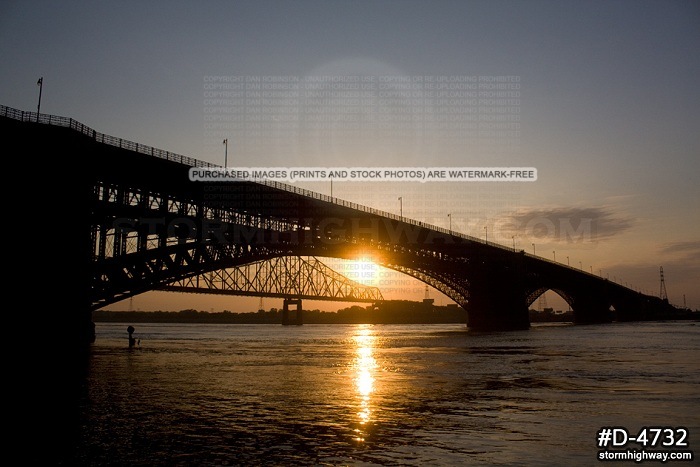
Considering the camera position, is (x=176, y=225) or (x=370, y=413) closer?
(x=370, y=413)

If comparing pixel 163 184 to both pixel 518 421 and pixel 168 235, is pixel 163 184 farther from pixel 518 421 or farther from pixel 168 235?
pixel 518 421

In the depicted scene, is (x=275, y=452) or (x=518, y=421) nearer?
(x=275, y=452)

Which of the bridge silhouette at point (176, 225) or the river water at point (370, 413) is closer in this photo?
the river water at point (370, 413)

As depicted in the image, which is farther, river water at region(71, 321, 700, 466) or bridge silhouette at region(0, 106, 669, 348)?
bridge silhouette at region(0, 106, 669, 348)

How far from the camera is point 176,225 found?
209 feet

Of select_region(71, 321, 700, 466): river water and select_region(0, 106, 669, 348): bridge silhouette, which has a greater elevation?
select_region(0, 106, 669, 348): bridge silhouette

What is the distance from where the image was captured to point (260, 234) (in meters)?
75.4

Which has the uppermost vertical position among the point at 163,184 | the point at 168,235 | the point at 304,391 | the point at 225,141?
the point at 225,141

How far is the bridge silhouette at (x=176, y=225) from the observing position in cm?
4919

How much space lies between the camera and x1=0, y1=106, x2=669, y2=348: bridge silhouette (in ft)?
→ 161

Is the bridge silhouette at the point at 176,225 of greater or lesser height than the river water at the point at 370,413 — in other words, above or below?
above

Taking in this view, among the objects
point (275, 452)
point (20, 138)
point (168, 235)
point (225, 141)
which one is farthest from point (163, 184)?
point (275, 452)

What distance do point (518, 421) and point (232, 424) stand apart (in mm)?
7733

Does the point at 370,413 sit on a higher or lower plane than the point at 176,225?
lower
